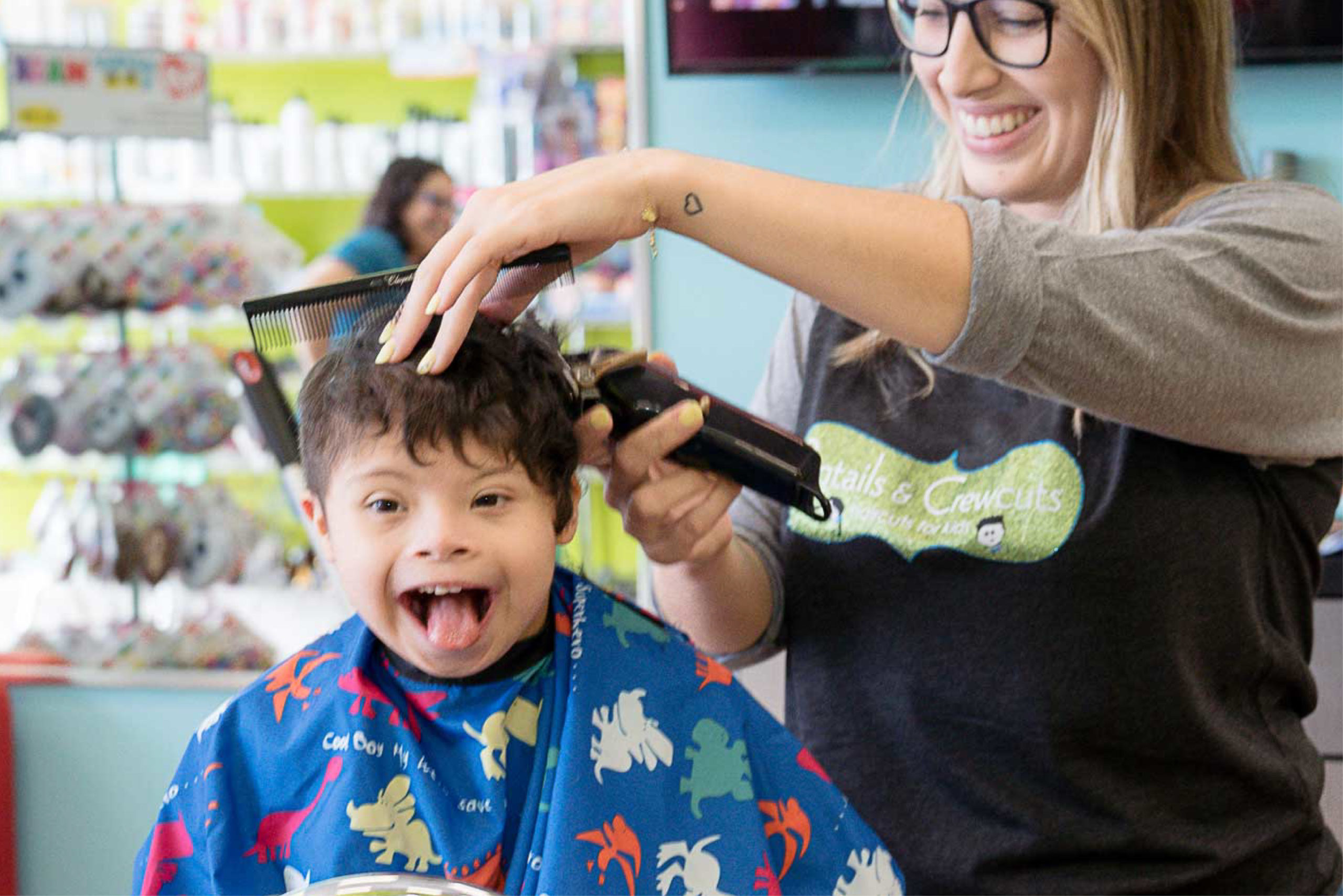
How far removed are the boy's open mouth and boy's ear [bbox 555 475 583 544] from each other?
0.32ft

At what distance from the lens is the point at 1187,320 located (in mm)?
959

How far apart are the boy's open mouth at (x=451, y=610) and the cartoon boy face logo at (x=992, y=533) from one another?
416 mm

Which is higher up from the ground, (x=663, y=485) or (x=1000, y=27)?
(x=1000, y=27)

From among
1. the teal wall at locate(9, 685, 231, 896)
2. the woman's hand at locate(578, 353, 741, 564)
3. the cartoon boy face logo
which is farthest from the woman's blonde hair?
the teal wall at locate(9, 685, 231, 896)

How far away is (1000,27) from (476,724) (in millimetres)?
723

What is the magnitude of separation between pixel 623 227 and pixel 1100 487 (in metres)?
0.48

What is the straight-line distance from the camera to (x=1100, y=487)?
3.64ft

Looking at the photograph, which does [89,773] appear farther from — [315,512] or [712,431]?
[712,431]

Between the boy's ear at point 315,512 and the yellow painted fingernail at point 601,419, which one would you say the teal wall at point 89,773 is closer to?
the boy's ear at point 315,512

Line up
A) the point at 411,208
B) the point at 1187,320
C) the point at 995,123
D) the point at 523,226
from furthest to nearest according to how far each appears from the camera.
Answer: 1. the point at 411,208
2. the point at 995,123
3. the point at 1187,320
4. the point at 523,226

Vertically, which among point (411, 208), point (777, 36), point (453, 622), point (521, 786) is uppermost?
point (777, 36)

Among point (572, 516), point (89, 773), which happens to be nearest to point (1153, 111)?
point (572, 516)

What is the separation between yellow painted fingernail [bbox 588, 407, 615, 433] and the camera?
104 cm

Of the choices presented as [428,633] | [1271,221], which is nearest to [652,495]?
[428,633]
